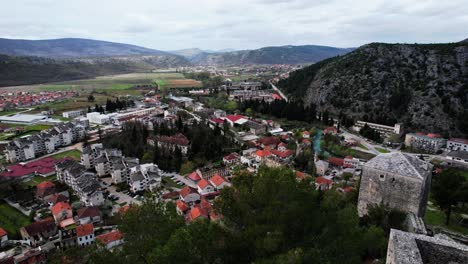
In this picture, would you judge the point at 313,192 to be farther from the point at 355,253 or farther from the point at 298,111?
the point at 298,111

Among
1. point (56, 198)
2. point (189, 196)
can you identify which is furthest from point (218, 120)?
point (56, 198)

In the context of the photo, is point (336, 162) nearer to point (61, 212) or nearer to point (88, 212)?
point (88, 212)

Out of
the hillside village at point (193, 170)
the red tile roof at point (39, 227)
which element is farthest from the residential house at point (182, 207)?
the red tile roof at point (39, 227)

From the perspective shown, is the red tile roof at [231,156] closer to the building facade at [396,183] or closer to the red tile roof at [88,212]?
the red tile roof at [88,212]

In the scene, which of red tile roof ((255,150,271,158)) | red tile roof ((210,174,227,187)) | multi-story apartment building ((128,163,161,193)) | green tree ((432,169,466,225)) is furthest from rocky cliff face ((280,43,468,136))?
multi-story apartment building ((128,163,161,193))

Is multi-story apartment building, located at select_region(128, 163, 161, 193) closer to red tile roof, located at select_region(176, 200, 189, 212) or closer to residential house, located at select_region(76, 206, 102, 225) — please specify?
red tile roof, located at select_region(176, 200, 189, 212)

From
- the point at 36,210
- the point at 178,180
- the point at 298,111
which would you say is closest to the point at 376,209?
the point at 178,180
